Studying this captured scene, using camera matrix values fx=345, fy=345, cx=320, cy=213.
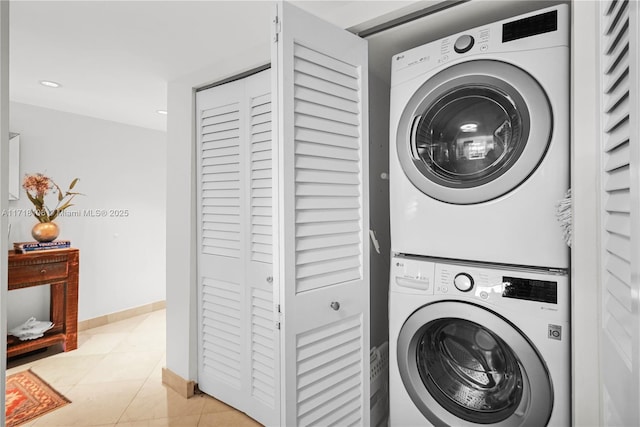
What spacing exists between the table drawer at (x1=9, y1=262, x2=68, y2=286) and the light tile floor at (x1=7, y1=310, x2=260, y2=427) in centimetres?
69

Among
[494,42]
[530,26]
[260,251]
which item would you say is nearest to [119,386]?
[260,251]

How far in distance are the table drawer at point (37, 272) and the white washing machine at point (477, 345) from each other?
9.78 ft

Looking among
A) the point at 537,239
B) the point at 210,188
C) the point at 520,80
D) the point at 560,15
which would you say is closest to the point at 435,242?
the point at 537,239

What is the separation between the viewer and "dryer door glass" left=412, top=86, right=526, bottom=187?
4.16 ft

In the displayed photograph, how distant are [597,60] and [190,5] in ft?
5.09

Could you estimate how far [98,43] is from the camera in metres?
1.91

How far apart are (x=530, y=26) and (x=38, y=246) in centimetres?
372

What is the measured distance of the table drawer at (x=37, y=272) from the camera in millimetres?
2727

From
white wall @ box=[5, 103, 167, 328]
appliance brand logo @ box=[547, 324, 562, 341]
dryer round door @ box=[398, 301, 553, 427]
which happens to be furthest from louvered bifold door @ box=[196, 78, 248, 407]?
white wall @ box=[5, 103, 167, 328]

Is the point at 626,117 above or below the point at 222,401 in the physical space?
above

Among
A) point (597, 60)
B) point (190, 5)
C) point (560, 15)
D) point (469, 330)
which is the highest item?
point (190, 5)

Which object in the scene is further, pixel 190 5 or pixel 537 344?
pixel 190 5

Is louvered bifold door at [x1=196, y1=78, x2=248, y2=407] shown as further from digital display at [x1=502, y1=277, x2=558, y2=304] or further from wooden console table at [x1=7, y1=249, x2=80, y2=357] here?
wooden console table at [x1=7, y1=249, x2=80, y2=357]

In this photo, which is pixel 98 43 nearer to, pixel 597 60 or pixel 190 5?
pixel 190 5
